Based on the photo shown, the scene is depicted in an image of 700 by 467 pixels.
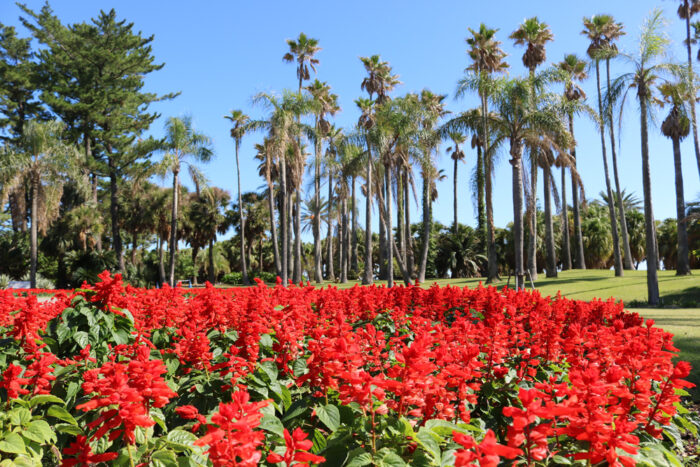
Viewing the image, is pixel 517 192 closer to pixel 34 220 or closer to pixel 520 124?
pixel 520 124

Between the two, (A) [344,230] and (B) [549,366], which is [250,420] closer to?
(B) [549,366]

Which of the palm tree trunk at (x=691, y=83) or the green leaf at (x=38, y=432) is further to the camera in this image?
the palm tree trunk at (x=691, y=83)

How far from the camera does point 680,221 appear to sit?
24.4 meters

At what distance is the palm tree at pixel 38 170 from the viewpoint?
1139 inches

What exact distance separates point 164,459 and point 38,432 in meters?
1.07

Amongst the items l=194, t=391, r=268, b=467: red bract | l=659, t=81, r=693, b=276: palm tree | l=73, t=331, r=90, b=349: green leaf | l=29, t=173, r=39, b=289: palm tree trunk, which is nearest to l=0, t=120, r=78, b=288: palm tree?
l=29, t=173, r=39, b=289: palm tree trunk

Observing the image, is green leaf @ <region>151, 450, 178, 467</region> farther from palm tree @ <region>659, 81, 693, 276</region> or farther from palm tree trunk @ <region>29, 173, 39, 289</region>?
palm tree trunk @ <region>29, 173, 39, 289</region>

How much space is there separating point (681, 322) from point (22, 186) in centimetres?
3796

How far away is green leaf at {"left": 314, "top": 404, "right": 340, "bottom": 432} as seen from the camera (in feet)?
6.84

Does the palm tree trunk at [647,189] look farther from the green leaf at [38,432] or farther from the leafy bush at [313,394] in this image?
the green leaf at [38,432]

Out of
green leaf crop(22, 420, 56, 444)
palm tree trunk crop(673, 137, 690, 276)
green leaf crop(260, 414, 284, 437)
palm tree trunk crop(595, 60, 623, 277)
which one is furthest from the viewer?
palm tree trunk crop(595, 60, 623, 277)

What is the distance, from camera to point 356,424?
219 centimetres

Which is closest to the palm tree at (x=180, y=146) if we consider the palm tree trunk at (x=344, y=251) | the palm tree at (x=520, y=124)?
the palm tree trunk at (x=344, y=251)

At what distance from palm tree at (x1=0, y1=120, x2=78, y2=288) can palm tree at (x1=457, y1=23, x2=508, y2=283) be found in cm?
2621
